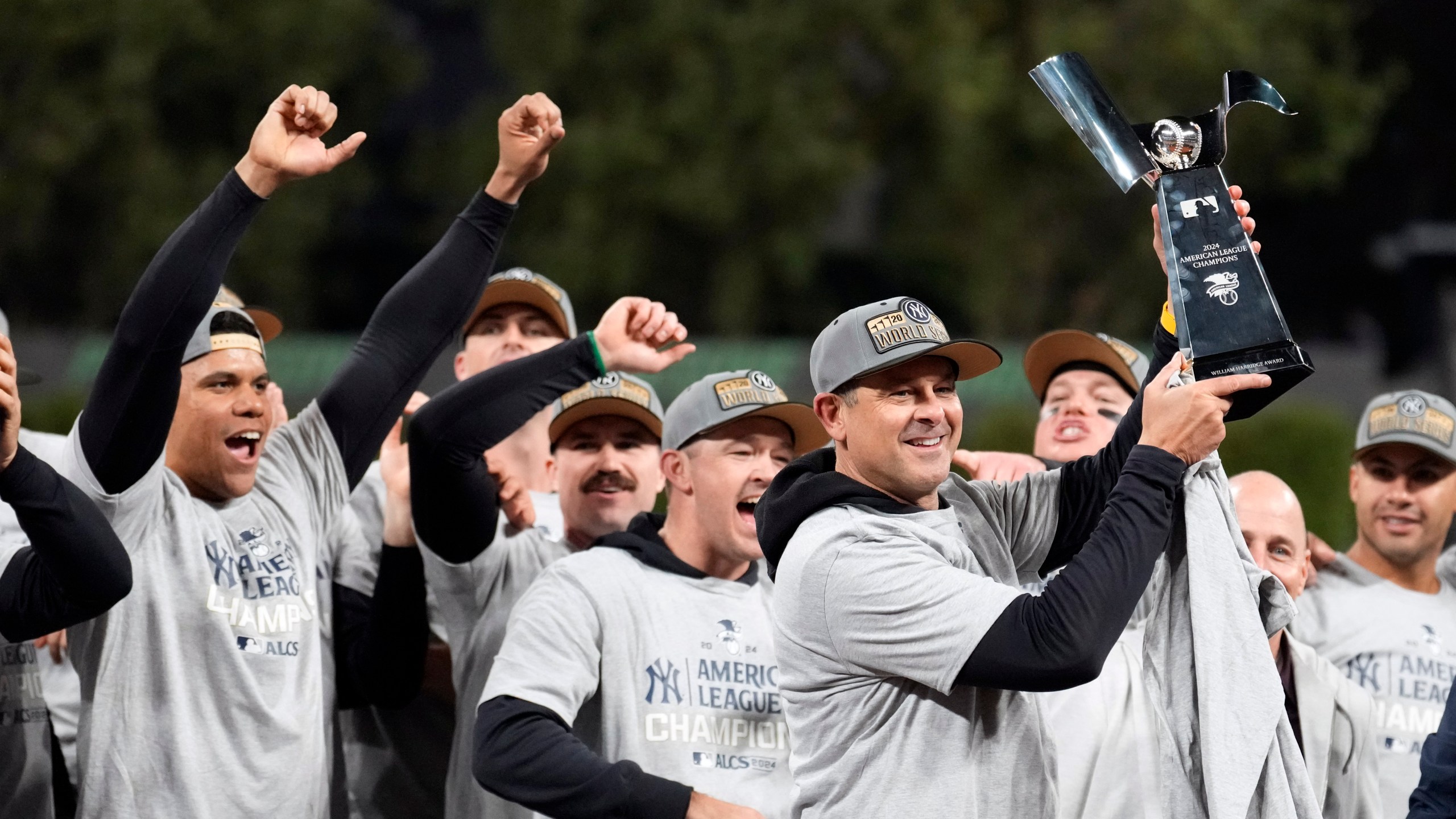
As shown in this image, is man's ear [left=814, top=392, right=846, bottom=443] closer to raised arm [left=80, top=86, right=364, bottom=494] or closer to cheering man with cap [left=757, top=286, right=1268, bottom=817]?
cheering man with cap [left=757, top=286, right=1268, bottom=817]

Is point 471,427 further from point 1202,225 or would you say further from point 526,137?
point 1202,225

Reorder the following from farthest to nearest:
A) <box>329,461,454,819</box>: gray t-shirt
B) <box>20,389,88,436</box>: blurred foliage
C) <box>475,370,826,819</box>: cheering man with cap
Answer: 1. <box>20,389,88,436</box>: blurred foliage
2. <box>329,461,454,819</box>: gray t-shirt
3. <box>475,370,826,819</box>: cheering man with cap

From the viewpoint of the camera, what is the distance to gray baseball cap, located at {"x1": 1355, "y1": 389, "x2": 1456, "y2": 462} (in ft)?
16.1

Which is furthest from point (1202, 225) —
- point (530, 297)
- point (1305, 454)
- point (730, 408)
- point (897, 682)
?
point (1305, 454)

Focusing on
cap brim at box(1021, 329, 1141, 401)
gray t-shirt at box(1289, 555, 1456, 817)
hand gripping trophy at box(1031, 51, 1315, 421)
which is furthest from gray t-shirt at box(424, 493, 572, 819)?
gray t-shirt at box(1289, 555, 1456, 817)

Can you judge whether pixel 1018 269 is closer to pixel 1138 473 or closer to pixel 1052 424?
pixel 1052 424

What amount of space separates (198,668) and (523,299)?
187cm

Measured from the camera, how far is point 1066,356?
185 inches

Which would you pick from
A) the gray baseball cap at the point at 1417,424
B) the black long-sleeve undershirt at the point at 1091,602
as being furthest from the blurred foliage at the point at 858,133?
the black long-sleeve undershirt at the point at 1091,602

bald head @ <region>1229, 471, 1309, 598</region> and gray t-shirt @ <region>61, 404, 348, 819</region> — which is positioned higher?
bald head @ <region>1229, 471, 1309, 598</region>

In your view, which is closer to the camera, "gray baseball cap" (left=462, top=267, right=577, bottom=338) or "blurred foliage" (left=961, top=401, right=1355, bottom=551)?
"gray baseball cap" (left=462, top=267, right=577, bottom=338)

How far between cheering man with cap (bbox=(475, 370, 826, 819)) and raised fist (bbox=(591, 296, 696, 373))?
0.24 meters

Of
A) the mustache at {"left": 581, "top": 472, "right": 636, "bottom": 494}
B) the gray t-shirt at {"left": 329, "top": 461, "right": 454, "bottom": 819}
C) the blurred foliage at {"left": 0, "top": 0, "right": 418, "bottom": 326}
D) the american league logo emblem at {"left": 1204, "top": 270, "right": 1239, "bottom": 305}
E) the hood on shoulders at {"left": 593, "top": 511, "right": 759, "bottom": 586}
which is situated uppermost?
the blurred foliage at {"left": 0, "top": 0, "right": 418, "bottom": 326}

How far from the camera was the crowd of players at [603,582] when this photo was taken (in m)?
2.86
